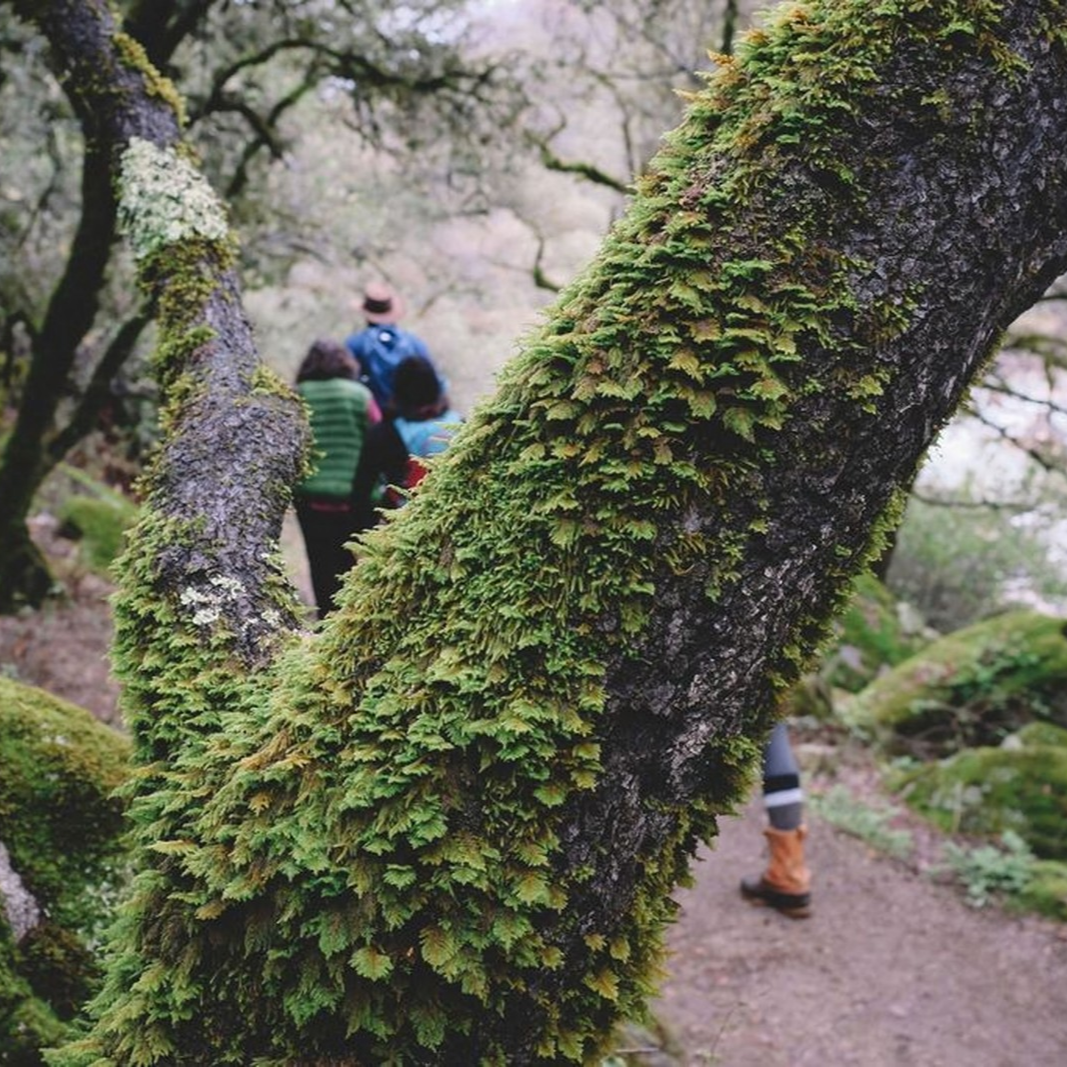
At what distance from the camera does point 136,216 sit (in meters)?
3.59

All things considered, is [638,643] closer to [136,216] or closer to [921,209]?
[921,209]

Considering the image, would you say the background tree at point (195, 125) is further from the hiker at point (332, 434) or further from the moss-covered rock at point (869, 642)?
the moss-covered rock at point (869, 642)

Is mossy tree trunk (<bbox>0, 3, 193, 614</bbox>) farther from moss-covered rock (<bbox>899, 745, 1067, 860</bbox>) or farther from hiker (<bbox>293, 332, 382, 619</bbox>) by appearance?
moss-covered rock (<bbox>899, 745, 1067, 860</bbox>)

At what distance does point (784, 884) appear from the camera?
639cm

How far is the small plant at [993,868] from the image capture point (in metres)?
6.95

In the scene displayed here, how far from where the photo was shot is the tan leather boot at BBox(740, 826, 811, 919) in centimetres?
626

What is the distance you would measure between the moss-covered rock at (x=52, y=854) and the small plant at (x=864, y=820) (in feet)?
21.2

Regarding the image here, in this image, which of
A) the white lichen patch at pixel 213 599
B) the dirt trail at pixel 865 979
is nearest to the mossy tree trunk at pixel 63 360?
the white lichen patch at pixel 213 599

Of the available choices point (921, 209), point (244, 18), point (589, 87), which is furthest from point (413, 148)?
point (921, 209)

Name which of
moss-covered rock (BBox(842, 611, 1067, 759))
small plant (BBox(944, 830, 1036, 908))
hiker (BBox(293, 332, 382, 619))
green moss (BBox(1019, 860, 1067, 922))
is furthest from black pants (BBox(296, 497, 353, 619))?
moss-covered rock (BBox(842, 611, 1067, 759))

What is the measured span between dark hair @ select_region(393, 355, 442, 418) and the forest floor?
299 centimetres

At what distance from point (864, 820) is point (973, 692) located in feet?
7.73

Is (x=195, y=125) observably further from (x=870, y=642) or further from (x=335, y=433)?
(x=870, y=642)

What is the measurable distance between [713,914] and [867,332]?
5.75m
